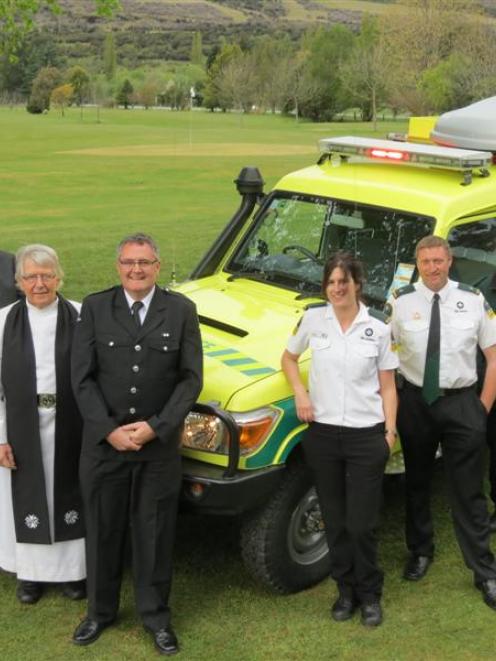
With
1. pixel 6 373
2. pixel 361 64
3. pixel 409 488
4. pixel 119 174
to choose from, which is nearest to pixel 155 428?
pixel 6 373

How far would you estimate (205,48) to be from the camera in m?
175

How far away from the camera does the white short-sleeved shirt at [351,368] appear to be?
166 inches

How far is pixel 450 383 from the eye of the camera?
178 inches

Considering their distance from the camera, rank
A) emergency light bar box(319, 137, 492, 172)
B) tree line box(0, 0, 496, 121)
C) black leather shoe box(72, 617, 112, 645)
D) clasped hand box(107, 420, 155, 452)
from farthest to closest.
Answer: tree line box(0, 0, 496, 121) → emergency light bar box(319, 137, 492, 172) → black leather shoe box(72, 617, 112, 645) → clasped hand box(107, 420, 155, 452)

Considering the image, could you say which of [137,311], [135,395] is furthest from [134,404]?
[137,311]

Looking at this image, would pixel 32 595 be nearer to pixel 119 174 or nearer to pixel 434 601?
pixel 434 601

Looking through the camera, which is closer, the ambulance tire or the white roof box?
the ambulance tire

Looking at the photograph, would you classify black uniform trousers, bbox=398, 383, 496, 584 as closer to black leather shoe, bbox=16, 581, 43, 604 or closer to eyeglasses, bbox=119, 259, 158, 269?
eyeglasses, bbox=119, 259, 158, 269

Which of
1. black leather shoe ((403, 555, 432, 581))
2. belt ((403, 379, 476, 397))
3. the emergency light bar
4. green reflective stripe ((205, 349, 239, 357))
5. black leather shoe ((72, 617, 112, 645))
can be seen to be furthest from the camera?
the emergency light bar

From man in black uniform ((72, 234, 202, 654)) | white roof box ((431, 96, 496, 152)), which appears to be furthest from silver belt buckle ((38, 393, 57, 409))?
white roof box ((431, 96, 496, 152))

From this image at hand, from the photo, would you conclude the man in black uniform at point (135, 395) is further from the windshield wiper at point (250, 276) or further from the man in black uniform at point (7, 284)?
the windshield wiper at point (250, 276)

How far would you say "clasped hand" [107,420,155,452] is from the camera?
3.97 m

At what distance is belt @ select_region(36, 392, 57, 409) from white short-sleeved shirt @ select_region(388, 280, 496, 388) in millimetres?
1712

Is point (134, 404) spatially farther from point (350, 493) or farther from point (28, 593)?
point (28, 593)
